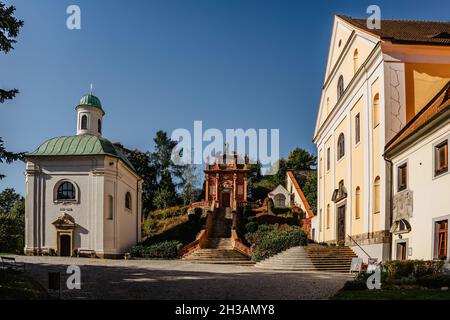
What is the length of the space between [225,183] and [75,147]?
77.1 feet

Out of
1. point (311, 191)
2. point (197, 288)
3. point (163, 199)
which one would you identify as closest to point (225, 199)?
point (163, 199)

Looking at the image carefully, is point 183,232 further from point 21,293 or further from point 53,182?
point 21,293

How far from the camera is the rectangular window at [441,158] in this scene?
1554cm

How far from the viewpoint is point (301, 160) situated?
76750 mm

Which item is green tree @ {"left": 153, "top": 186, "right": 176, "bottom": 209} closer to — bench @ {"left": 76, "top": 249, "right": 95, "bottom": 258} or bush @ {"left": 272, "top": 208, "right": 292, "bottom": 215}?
bush @ {"left": 272, "top": 208, "right": 292, "bottom": 215}

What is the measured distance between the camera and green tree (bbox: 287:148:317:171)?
76375 mm

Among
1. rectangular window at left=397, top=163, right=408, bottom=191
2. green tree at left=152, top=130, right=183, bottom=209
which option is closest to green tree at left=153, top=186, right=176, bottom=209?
green tree at left=152, top=130, right=183, bottom=209

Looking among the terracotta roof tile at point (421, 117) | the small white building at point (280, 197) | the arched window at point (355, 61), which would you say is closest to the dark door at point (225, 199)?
the small white building at point (280, 197)

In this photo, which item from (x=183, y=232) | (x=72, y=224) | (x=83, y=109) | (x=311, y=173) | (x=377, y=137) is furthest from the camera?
(x=311, y=173)

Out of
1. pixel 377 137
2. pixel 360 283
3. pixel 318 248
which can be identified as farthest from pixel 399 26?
pixel 360 283

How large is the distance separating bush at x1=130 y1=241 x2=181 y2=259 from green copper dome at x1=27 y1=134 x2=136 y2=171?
7.00 meters

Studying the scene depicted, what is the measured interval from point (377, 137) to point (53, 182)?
22.5 metres

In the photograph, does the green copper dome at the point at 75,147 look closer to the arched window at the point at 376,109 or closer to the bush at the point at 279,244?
the bush at the point at 279,244

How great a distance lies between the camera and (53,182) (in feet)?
109
